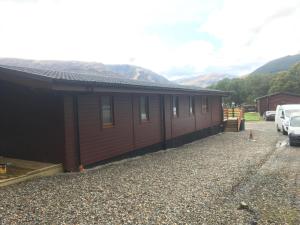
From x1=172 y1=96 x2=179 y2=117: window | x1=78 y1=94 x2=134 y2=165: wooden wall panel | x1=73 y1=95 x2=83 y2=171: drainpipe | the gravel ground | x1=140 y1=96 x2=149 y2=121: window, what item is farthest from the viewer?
x1=172 y1=96 x2=179 y2=117: window

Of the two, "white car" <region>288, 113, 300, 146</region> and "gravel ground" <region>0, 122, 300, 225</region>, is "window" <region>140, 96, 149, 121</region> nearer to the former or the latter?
"gravel ground" <region>0, 122, 300, 225</region>

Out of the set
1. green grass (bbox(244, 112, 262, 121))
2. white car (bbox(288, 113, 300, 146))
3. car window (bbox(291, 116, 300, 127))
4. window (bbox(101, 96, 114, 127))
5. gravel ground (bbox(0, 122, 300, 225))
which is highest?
window (bbox(101, 96, 114, 127))

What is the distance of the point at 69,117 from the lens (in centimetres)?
888

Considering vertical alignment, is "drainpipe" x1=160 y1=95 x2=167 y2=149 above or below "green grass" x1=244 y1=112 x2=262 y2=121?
above

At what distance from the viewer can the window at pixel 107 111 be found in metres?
10.6

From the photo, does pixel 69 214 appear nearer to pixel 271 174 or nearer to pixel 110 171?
pixel 110 171

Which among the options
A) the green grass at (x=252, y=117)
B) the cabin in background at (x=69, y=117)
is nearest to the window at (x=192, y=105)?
the cabin in background at (x=69, y=117)

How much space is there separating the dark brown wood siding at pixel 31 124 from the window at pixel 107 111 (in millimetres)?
1962

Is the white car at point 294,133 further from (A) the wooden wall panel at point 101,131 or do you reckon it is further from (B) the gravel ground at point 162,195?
(A) the wooden wall panel at point 101,131

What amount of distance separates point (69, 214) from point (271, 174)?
623 centimetres

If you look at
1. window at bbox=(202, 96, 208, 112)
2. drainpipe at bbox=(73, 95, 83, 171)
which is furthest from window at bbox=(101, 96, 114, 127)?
window at bbox=(202, 96, 208, 112)

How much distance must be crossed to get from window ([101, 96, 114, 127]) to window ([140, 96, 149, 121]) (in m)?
2.30

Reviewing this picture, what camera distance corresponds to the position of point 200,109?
1972 cm

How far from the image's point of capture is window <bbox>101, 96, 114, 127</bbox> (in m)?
10.6
